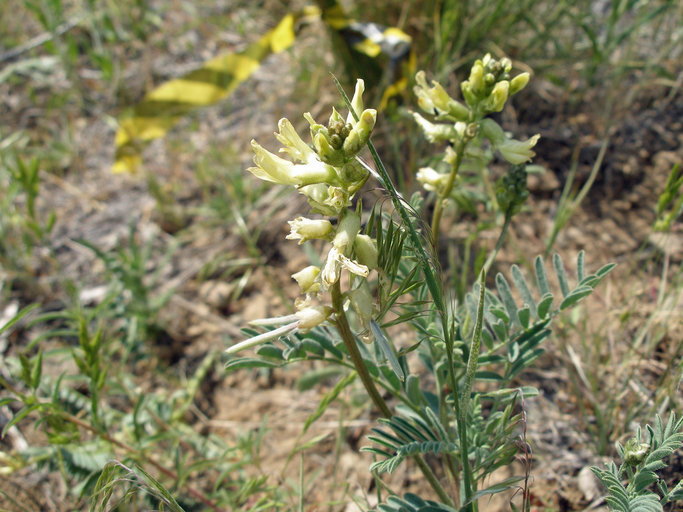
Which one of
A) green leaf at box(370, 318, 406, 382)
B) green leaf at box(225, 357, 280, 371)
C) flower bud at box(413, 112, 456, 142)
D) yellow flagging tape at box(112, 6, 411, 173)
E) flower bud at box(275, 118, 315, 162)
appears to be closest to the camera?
green leaf at box(370, 318, 406, 382)

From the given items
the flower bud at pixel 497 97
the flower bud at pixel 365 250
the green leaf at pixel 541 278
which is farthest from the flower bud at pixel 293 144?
the green leaf at pixel 541 278

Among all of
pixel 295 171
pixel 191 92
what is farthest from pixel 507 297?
pixel 191 92

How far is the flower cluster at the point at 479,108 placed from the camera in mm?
1551

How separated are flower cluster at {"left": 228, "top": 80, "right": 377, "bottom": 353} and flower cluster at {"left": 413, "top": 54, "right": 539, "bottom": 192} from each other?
0.50 metres

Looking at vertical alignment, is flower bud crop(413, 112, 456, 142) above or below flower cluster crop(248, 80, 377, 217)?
below

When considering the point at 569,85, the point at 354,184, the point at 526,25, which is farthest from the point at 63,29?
the point at 354,184

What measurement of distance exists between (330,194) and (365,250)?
0.14 metres

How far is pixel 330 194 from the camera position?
1.17m

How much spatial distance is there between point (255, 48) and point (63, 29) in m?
1.76

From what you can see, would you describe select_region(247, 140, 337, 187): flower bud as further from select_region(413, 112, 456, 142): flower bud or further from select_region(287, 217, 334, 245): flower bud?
select_region(413, 112, 456, 142): flower bud

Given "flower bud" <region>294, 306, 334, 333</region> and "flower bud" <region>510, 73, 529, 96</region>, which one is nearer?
"flower bud" <region>294, 306, 334, 333</region>

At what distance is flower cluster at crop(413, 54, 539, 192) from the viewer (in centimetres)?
155

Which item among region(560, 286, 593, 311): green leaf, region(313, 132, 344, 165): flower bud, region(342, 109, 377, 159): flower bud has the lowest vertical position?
region(560, 286, 593, 311): green leaf

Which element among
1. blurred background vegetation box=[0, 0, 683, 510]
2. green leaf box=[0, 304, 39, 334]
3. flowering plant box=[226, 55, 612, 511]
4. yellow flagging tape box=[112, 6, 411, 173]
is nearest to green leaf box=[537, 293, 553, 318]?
flowering plant box=[226, 55, 612, 511]
